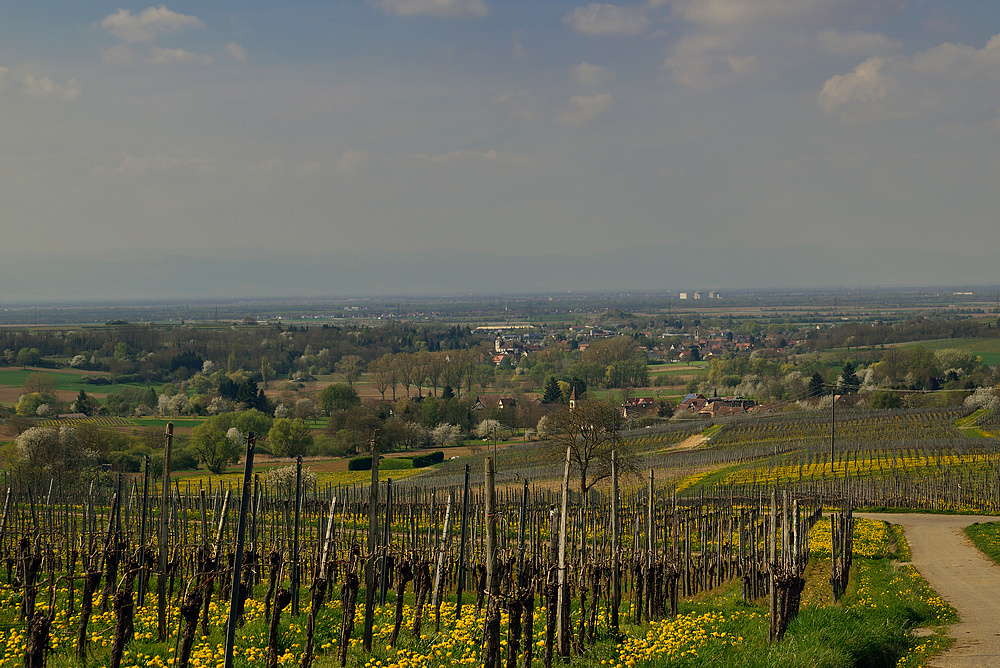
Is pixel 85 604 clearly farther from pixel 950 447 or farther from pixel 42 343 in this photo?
pixel 42 343

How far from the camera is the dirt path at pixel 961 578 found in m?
14.4

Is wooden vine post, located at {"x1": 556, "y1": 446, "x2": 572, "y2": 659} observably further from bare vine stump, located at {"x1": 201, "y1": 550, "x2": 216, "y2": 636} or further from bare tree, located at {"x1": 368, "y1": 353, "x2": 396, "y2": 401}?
bare tree, located at {"x1": 368, "y1": 353, "x2": 396, "y2": 401}

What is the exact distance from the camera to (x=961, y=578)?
2194 cm

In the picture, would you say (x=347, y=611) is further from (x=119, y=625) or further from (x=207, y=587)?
(x=119, y=625)

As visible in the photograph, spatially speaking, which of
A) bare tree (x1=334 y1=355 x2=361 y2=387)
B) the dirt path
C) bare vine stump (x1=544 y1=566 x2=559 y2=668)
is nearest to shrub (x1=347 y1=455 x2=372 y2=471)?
the dirt path

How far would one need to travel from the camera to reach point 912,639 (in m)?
14.7

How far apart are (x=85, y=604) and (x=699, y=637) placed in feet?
28.2

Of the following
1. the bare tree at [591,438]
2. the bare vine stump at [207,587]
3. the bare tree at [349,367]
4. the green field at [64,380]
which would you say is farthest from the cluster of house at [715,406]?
the bare vine stump at [207,587]

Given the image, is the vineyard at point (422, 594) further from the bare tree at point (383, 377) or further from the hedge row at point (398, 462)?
the bare tree at point (383, 377)

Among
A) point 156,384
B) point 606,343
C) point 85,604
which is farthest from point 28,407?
point 606,343

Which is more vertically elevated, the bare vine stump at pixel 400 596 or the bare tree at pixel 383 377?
the bare vine stump at pixel 400 596

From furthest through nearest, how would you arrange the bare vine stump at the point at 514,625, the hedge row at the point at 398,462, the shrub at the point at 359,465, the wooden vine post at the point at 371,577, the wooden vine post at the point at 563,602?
the hedge row at the point at 398,462 → the shrub at the point at 359,465 → the wooden vine post at the point at 371,577 → the wooden vine post at the point at 563,602 → the bare vine stump at the point at 514,625

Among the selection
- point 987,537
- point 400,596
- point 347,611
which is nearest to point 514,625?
point 347,611

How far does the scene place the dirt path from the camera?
14.4 m
